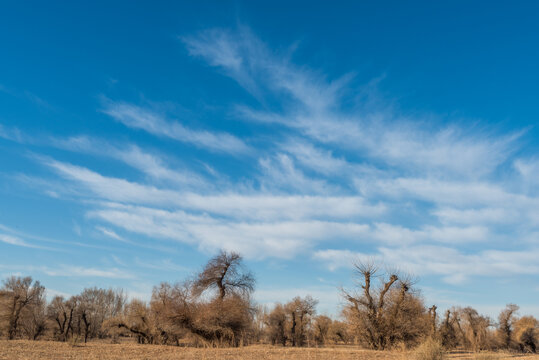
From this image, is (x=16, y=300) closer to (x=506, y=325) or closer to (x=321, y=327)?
(x=321, y=327)

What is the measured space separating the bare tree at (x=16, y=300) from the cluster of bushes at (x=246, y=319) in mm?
132

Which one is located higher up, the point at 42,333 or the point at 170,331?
the point at 170,331

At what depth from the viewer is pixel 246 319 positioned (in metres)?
31.5

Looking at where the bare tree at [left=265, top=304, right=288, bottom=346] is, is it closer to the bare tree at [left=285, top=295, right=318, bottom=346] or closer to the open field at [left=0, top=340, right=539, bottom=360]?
the bare tree at [left=285, top=295, right=318, bottom=346]

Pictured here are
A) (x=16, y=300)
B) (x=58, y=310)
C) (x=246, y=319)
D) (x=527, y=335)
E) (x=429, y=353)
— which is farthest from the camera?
(x=58, y=310)

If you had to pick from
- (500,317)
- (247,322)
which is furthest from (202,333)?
(500,317)

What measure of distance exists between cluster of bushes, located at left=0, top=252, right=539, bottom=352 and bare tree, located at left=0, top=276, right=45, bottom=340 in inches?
5.2

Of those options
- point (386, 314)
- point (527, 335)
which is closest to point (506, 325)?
point (527, 335)

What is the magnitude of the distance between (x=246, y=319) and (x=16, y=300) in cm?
4242

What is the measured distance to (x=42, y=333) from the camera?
6544 cm

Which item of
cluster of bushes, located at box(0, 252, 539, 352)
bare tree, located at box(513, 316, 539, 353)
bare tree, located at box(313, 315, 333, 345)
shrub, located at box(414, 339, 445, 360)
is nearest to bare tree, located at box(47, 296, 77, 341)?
cluster of bushes, located at box(0, 252, 539, 352)

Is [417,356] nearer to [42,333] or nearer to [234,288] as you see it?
[234,288]

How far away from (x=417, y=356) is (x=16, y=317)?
5796 cm

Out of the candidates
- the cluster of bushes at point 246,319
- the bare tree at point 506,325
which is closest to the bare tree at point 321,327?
the cluster of bushes at point 246,319
